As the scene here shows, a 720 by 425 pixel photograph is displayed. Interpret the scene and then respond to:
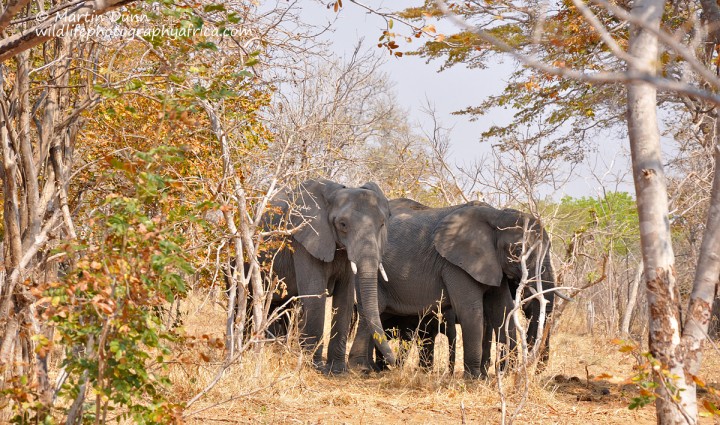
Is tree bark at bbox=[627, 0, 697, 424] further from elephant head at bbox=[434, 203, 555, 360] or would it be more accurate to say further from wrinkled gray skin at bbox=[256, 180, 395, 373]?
elephant head at bbox=[434, 203, 555, 360]

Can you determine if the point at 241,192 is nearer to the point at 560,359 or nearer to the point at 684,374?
the point at 684,374

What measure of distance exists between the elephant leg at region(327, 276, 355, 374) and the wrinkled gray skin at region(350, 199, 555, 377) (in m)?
0.36

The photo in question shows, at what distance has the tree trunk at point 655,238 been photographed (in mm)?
4898

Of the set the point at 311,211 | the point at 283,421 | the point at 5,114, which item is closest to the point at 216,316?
the point at 311,211

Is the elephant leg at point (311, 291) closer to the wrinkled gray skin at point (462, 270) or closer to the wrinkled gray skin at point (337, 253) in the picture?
the wrinkled gray skin at point (337, 253)

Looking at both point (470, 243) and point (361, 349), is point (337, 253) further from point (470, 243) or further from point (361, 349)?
point (470, 243)

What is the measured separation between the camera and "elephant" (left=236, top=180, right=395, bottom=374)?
358 inches

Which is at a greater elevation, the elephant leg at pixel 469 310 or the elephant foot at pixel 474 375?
the elephant leg at pixel 469 310

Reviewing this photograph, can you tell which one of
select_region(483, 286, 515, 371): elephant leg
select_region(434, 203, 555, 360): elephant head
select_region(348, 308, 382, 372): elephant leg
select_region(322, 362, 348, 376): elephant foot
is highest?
select_region(434, 203, 555, 360): elephant head

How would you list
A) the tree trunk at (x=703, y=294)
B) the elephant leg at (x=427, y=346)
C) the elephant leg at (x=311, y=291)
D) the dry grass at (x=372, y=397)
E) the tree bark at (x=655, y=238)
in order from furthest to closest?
the elephant leg at (x=427, y=346) → the elephant leg at (x=311, y=291) → the dry grass at (x=372, y=397) → the tree trunk at (x=703, y=294) → the tree bark at (x=655, y=238)

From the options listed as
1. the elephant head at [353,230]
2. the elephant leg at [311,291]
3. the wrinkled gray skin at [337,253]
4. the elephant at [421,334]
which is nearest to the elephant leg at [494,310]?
the elephant at [421,334]

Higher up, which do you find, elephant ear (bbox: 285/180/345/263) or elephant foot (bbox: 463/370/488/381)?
elephant ear (bbox: 285/180/345/263)

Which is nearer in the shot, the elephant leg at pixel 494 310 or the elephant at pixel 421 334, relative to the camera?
the elephant at pixel 421 334

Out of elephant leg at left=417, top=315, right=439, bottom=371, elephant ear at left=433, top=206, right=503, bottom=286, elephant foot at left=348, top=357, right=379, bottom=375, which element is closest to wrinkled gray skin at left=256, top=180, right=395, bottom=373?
elephant foot at left=348, top=357, right=379, bottom=375
